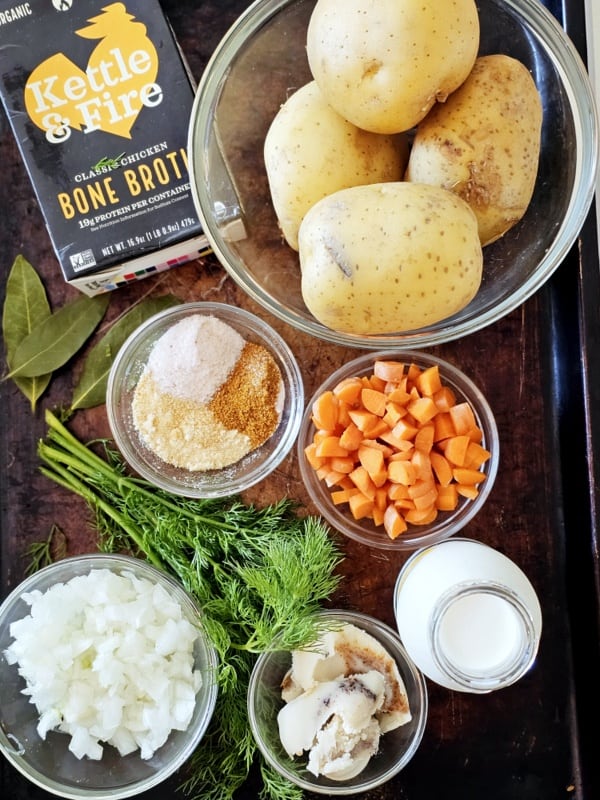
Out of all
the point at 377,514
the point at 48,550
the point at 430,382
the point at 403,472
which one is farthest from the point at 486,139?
the point at 48,550

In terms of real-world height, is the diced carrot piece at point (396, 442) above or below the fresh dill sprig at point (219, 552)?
above

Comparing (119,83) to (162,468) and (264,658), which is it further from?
(264,658)

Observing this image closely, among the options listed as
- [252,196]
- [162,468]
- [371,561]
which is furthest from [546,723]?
[252,196]

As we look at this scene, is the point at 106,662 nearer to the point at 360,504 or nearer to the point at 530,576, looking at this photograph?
the point at 360,504

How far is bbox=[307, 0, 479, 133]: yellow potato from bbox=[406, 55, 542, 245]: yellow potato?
0.03 metres

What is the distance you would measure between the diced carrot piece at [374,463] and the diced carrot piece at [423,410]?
0.26 ft

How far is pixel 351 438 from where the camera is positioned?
122cm

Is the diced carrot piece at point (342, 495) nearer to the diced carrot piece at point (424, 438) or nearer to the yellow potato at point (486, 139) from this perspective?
the diced carrot piece at point (424, 438)

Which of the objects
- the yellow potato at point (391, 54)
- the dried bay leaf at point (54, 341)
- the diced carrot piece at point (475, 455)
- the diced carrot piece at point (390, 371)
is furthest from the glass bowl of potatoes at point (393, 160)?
the dried bay leaf at point (54, 341)

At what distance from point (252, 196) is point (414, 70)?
0.33m

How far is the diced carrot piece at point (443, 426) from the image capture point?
124 cm

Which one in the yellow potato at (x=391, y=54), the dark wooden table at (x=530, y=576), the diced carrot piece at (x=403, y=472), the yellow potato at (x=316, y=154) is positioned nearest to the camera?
the yellow potato at (x=391, y=54)

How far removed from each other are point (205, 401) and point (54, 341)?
28 cm

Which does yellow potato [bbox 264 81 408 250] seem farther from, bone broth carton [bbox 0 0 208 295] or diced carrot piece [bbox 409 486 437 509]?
diced carrot piece [bbox 409 486 437 509]
